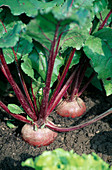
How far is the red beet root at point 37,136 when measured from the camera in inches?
85.3

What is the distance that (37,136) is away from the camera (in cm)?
216

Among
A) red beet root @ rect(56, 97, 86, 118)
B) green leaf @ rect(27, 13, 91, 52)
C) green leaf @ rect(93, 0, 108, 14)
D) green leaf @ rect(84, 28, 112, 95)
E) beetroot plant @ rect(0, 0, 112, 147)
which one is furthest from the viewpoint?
red beet root @ rect(56, 97, 86, 118)

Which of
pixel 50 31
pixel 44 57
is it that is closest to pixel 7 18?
pixel 44 57

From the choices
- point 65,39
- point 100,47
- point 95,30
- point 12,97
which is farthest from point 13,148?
point 95,30

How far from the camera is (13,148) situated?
2160mm

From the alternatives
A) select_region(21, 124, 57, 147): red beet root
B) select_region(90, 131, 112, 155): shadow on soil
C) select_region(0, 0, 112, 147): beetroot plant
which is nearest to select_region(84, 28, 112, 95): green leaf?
select_region(0, 0, 112, 147): beetroot plant

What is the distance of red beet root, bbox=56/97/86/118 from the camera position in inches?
104

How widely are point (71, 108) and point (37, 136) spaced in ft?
2.09

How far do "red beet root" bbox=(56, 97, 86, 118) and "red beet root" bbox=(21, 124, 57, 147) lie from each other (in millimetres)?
476

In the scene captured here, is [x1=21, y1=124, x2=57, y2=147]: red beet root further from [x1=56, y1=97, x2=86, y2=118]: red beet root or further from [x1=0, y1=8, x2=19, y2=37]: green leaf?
[x1=0, y1=8, x2=19, y2=37]: green leaf

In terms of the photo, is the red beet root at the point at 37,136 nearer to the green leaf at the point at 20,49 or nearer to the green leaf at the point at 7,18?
the green leaf at the point at 20,49

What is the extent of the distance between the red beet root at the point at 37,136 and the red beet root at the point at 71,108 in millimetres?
476

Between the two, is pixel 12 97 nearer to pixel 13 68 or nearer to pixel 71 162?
pixel 13 68

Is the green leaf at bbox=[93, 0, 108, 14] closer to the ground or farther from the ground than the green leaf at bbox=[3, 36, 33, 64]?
farther from the ground
